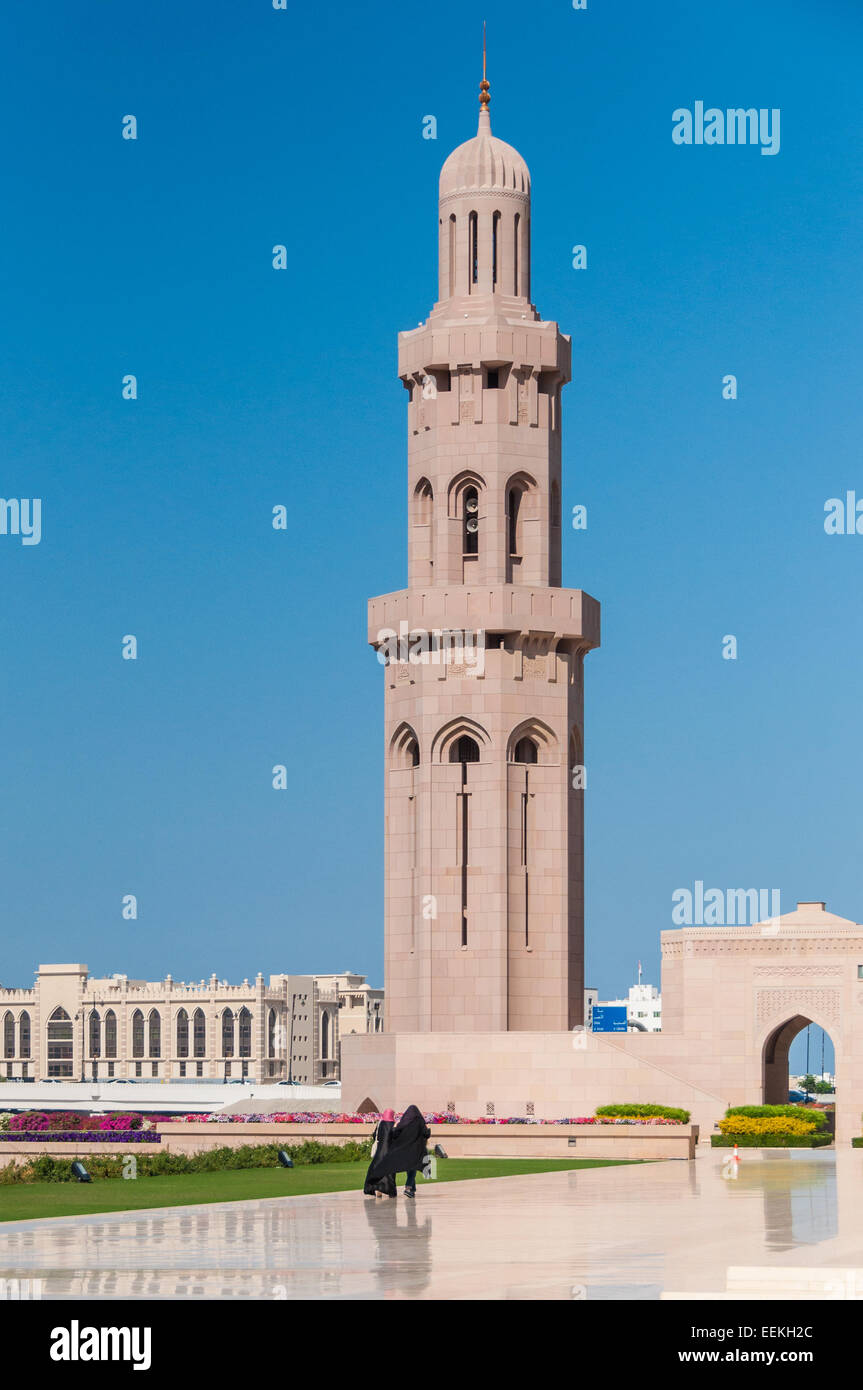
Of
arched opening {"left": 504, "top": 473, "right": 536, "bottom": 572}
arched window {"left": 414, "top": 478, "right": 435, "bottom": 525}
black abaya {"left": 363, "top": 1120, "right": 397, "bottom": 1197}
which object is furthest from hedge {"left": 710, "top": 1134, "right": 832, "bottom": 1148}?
A: black abaya {"left": 363, "top": 1120, "right": 397, "bottom": 1197}

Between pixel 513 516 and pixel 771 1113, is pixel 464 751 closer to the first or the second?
pixel 513 516

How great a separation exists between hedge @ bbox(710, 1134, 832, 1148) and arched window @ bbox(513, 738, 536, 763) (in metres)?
10.9

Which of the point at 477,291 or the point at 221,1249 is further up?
the point at 477,291

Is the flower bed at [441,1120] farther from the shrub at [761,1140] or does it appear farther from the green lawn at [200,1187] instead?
the green lawn at [200,1187]

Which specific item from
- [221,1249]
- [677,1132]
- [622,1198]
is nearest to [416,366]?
[677,1132]

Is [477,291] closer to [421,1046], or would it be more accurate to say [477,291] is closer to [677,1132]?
[421,1046]

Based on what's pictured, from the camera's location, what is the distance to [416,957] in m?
49.4

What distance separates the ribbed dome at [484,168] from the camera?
50969mm

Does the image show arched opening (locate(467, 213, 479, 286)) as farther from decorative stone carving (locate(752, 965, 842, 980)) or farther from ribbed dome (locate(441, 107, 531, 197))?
decorative stone carving (locate(752, 965, 842, 980))

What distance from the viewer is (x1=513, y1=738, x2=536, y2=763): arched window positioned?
49.8m

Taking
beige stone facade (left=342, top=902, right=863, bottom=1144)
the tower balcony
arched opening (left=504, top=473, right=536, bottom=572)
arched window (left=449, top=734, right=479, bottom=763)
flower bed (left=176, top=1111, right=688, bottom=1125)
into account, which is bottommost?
flower bed (left=176, top=1111, right=688, bottom=1125)

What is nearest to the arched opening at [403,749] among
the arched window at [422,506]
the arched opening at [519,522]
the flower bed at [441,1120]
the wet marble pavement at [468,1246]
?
the arched opening at [519,522]
